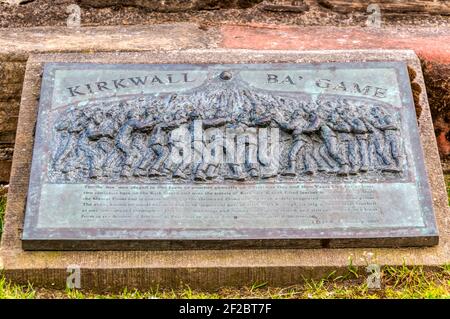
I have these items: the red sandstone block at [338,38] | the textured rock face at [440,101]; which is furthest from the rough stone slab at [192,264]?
the red sandstone block at [338,38]

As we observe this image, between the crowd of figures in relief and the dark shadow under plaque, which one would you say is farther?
the crowd of figures in relief

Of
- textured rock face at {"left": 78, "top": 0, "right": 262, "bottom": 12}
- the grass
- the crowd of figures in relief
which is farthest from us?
textured rock face at {"left": 78, "top": 0, "right": 262, "bottom": 12}

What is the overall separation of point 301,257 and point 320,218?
0.61 feet

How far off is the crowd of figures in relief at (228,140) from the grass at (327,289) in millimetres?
484

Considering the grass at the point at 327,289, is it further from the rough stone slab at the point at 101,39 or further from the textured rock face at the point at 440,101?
the rough stone slab at the point at 101,39

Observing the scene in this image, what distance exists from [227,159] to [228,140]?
0.10 metres

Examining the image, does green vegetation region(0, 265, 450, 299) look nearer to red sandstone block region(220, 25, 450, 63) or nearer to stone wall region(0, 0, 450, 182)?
stone wall region(0, 0, 450, 182)

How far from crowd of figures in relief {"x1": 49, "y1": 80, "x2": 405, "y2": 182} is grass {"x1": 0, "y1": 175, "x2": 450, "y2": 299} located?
48 cm

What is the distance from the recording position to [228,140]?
4.61 m

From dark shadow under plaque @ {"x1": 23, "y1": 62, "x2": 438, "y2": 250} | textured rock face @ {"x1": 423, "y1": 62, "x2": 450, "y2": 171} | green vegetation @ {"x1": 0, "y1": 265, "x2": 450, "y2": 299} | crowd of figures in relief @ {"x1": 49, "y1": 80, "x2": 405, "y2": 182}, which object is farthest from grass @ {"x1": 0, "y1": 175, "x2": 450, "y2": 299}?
textured rock face @ {"x1": 423, "y1": 62, "x2": 450, "y2": 171}

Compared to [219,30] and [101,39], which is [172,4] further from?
[101,39]

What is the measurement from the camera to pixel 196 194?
4.42 meters

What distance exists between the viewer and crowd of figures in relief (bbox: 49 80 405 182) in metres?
4.50

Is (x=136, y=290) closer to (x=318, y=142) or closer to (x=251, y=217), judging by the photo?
(x=251, y=217)
